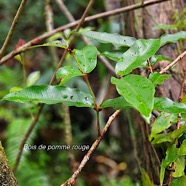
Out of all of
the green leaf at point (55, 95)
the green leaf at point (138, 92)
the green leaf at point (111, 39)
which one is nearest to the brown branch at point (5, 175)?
the green leaf at point (55, 95)

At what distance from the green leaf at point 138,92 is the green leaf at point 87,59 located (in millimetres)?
114

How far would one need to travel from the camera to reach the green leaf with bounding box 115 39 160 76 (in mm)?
637

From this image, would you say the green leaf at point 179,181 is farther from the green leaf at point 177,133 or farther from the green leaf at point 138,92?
the green leaf at point 138,92

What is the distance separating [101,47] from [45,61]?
1.23 metres

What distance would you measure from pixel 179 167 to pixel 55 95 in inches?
10.8

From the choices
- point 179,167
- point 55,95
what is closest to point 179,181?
point 179,167

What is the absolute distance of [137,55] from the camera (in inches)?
26.1

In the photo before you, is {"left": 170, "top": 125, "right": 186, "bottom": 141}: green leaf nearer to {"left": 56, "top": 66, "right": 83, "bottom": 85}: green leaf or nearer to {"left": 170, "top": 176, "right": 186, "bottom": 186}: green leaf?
{"left": 170, "top": 176, "right": 186, "bottom": 186}: green leaf

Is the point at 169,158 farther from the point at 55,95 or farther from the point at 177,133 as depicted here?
the point at 55,95

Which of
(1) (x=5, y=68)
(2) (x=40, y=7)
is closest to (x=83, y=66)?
(1) (x=5, y=68)

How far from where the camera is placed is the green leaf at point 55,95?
2.18ft

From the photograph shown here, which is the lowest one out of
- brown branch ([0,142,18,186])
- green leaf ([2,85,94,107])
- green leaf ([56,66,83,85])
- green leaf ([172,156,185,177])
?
green leaf ([172,156,185,177])

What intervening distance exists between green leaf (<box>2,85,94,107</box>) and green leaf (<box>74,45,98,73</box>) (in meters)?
0.05

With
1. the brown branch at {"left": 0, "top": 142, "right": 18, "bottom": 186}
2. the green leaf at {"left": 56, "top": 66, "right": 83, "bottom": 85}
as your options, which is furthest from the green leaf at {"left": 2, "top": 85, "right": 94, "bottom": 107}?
the brown branch at {"left": 0, "top": 142, "right": 18, "bottom": 186}
